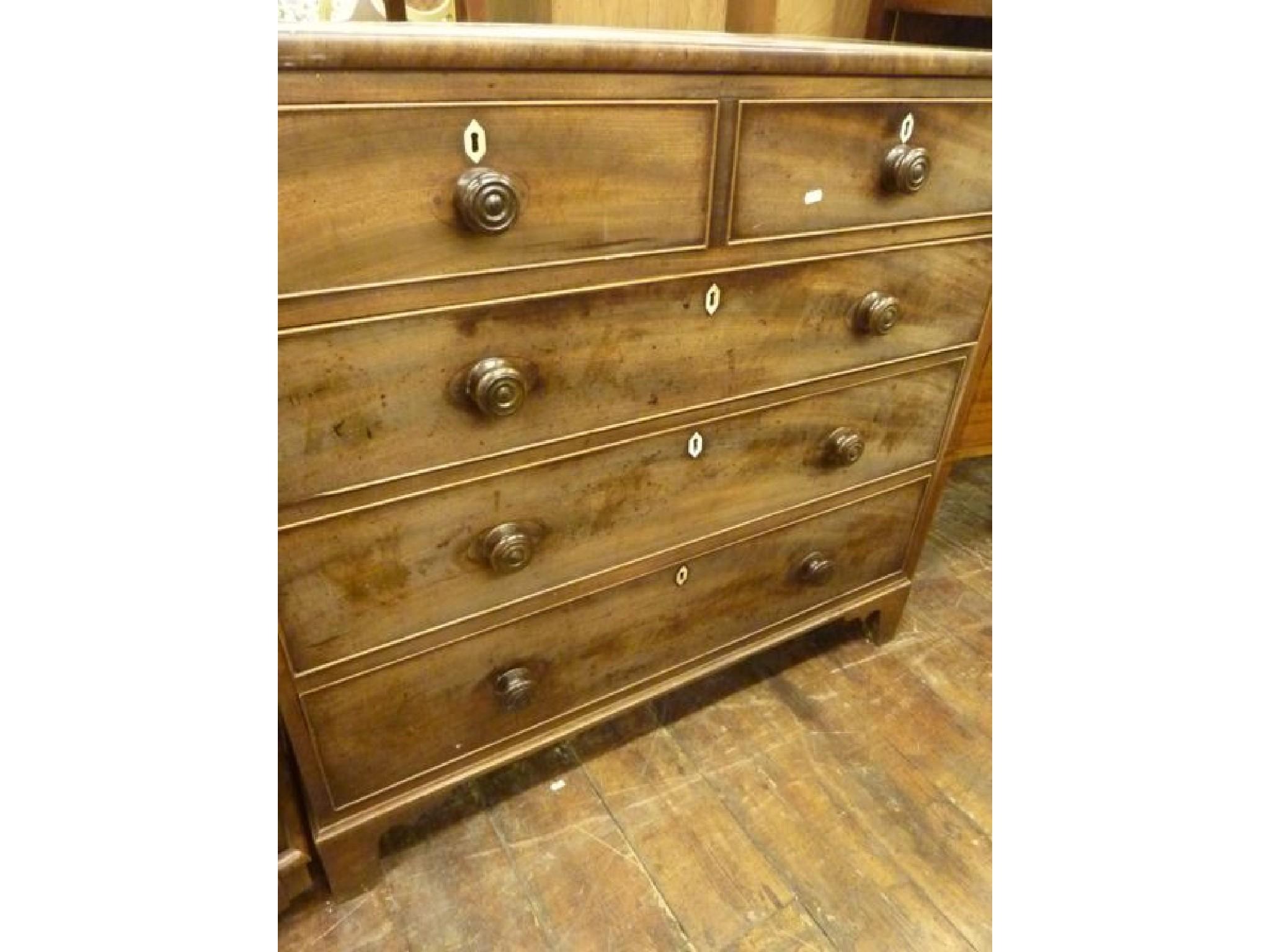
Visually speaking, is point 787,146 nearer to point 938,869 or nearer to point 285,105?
point 285,105

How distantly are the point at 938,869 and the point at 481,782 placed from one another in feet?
2.43

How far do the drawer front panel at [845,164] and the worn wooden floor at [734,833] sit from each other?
0.89 metres

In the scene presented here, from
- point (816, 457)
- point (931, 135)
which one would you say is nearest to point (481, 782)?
point (816, 457)

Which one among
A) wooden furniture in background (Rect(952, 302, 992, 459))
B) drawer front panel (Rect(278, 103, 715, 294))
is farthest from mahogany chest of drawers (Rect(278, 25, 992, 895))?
wooden furniture in background (Rect(952, 302, 992, 459))

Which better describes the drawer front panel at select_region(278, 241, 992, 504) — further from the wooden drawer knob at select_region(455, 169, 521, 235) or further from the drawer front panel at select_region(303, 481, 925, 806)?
the drawer front panel at select_region(303, 481, 925, 806)

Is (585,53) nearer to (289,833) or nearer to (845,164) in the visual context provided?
(845,164)

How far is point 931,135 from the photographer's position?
3.01ft

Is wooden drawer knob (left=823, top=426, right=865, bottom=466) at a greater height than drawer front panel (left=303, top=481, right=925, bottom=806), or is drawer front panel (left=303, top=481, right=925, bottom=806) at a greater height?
wooden drawer knob (left=823, top=426, right=865, bottom=466)

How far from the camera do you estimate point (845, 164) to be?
869 millimetres

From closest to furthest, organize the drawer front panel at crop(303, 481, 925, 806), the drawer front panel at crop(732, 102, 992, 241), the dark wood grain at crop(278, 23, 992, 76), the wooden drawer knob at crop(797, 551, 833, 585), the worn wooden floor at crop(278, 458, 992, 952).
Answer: the dark wood grain at crop(278, 23, 992, 76) < the drawer front panel at crop(732, 102, 992, 241) < the drawer front panel at crop(303, 481, 925, 806) < the worn wooden floor at crop(278, 458, 992, 952) < the wooden drawer knob at crop(797, 551, 833, 585)

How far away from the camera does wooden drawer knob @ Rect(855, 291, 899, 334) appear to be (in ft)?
3.29

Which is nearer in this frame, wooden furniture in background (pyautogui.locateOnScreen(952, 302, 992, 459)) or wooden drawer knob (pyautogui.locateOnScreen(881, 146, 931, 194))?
wooden drawer knob (pyautogui.locateOnScreen(881, 146, 931, 194))

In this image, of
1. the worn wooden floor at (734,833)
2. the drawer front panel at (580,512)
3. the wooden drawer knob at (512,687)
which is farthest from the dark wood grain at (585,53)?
the worn wooden floor at (734,833)

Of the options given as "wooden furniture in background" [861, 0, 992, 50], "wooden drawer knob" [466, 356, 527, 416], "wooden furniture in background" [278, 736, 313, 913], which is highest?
"wooden furniture in background" [861, 0, 992, 50]
